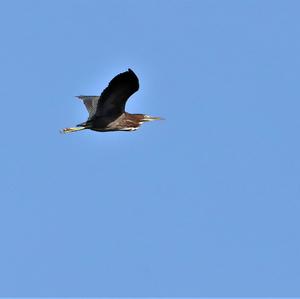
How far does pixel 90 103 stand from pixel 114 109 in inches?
73.2

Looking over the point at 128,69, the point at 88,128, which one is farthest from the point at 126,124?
the point at 128,69

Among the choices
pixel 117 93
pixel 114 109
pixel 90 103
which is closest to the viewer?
pixel 117 93

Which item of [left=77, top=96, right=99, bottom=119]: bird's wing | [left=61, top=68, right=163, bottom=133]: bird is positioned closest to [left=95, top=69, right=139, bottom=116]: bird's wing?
[left=61, top=68, right=163, bottom=133]: bird

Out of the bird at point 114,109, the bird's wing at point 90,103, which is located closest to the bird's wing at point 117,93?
the bird at point 114,109

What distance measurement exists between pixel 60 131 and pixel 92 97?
5.33 feet

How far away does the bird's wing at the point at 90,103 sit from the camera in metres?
26.4

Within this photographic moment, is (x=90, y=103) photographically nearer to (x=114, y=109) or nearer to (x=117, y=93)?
(x=114, y=109)

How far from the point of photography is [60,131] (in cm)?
2598

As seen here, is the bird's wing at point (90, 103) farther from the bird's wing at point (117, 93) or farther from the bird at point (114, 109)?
the bird's wing at point (117, 93)

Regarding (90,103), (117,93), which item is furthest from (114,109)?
(90,103)

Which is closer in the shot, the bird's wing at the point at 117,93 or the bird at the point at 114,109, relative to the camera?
the bird's wing at the point at 117,93

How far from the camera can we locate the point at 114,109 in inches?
989

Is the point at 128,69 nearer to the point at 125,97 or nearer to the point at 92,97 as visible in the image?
the point at 125,97

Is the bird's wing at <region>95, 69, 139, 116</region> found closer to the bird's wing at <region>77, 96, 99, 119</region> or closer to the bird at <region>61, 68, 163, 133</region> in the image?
the bird at <region>61, 68, 163, 133</region>
